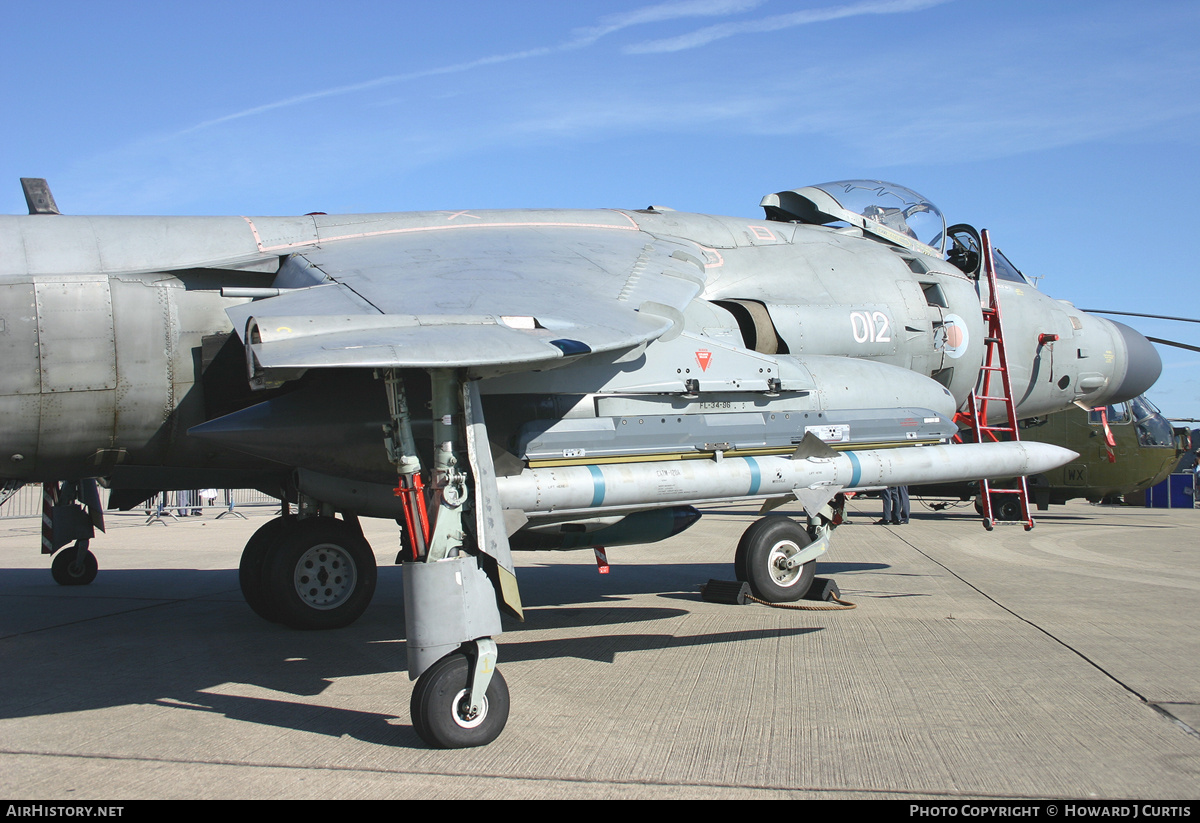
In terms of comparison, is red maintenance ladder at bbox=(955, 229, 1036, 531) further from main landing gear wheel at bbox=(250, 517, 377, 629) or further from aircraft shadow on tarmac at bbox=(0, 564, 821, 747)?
main landing gear wheel at bbox=(250, 517, 377, 629)

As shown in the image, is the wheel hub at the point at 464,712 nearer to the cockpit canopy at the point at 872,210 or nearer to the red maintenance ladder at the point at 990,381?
the red maintenance ladder at the point at 990,381

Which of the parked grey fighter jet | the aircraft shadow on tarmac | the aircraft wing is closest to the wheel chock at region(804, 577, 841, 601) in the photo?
the parked grey fighter jet

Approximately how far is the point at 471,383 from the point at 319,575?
3.47m

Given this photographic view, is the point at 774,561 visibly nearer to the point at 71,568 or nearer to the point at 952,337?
the point at 952,337

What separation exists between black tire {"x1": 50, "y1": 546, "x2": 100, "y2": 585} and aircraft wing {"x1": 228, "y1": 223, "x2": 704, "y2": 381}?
6.48 m

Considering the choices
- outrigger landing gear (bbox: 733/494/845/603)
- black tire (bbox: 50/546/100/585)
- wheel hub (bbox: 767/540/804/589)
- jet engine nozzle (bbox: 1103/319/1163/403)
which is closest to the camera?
outrigger landing gear (bbox: 733/494/845/603)

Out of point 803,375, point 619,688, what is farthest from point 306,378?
point 803,375

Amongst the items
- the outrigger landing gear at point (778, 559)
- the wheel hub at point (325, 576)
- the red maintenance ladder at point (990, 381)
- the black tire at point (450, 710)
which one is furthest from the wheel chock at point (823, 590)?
the black tire at point (450, 710)

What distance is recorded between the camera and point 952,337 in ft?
28.8

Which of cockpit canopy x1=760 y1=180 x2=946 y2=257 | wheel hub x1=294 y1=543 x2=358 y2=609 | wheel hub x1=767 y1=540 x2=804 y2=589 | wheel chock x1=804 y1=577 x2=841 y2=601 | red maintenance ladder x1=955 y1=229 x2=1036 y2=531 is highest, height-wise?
cockpit canopy x1=760 y1=180 x2=946 y2=257

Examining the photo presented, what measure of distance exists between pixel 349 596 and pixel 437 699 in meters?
3.50

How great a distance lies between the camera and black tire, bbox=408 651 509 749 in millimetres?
4336

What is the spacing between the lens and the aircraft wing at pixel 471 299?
4180mm
